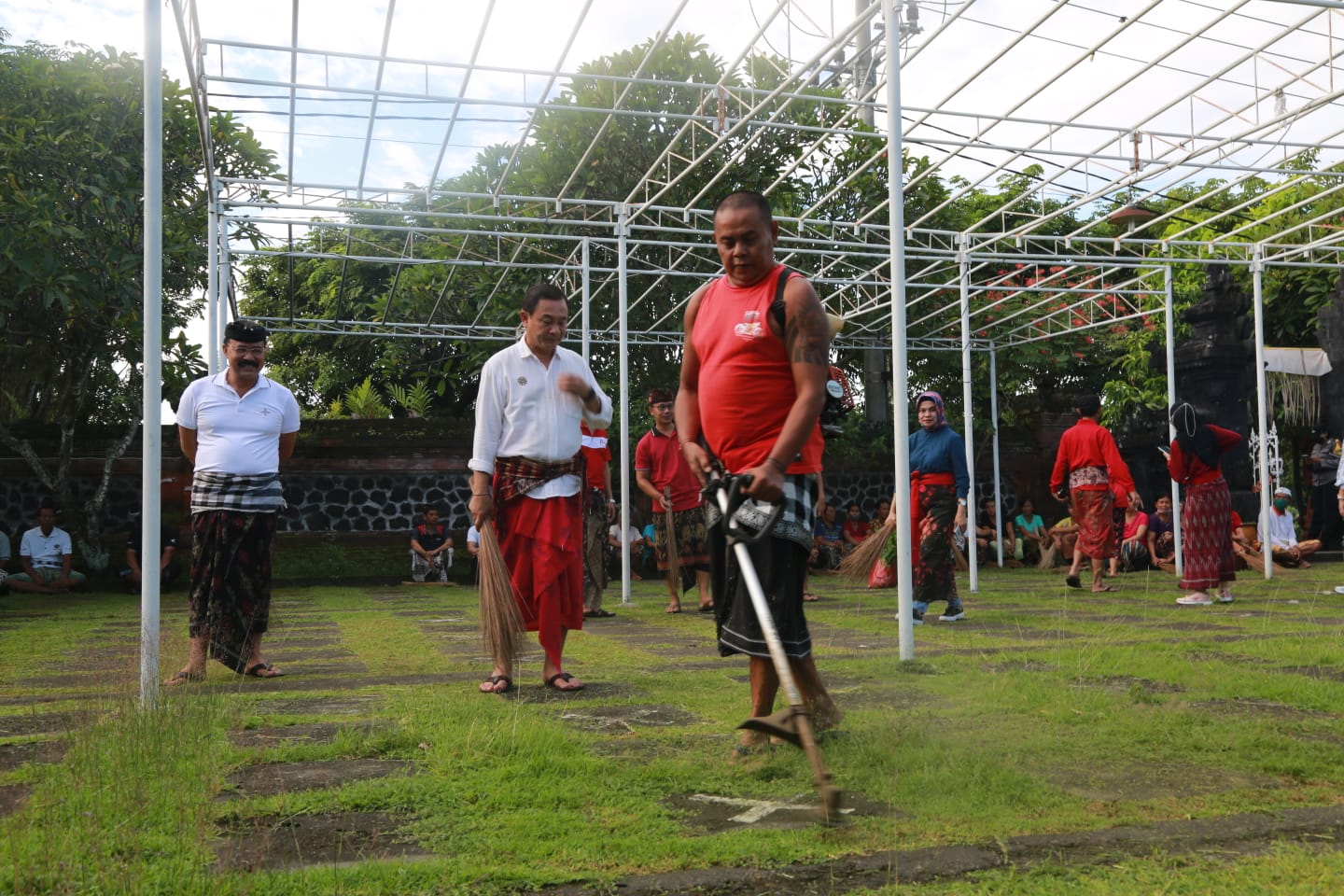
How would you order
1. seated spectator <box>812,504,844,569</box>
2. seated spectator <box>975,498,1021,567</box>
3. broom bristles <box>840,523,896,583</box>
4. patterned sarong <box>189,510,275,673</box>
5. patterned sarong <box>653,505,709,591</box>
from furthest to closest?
seated spectator <box>975,498,1021,567</box>
seated spectator <box>812,504,844,569</box>
patterned sarong <box>653,505,709,591</box>
broom bristles <box>840,523,896,583</box>
patterned sarong <box>189,510,275,673</box>

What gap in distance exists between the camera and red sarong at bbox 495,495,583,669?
526 centimetres

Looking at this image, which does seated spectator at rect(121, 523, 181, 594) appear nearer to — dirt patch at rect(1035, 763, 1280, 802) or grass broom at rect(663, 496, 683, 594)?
grass broom at rect(663, 496, 683, 594)

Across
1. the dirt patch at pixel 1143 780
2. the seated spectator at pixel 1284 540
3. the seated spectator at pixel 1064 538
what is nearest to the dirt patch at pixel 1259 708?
the dirt patch at pixel 1143 780

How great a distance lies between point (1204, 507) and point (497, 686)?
684cm

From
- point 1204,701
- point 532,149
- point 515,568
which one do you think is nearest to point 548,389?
point 515,568

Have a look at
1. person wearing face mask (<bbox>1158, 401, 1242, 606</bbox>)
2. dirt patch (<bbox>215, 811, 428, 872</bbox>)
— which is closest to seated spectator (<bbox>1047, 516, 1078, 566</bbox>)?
person wearing face mask (<bbox>1158, 401, 1242, 606</bbox>)

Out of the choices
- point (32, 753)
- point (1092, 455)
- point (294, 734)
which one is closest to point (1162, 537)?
point (1092, 455)

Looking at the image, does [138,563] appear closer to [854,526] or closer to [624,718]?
[854,526]

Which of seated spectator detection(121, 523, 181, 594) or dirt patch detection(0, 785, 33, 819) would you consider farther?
seated spectator detection(121, 523, 181, 594)

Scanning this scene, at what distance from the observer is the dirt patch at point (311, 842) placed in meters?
2.59

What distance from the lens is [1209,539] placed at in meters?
9.73

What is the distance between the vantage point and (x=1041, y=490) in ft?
65.6

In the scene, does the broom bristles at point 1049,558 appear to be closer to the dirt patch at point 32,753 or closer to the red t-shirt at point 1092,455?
the red t-shirt at point 1092,455

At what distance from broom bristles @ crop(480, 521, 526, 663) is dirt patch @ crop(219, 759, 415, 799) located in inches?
Result: 56.4
